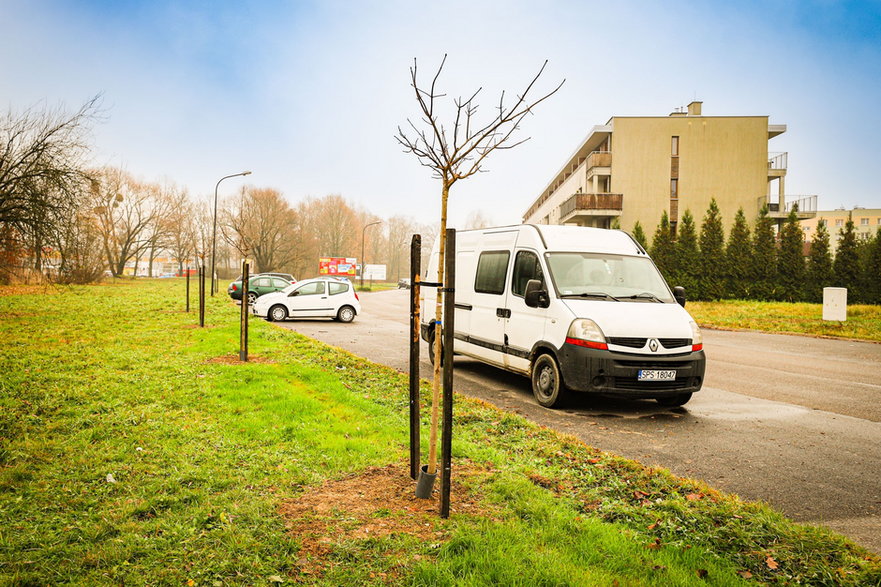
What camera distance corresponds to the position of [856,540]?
360cm

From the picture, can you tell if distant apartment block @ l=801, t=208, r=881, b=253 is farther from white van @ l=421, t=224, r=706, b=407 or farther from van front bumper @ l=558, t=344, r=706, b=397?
van front bumper @ l=558, t=344, r=706, b=397

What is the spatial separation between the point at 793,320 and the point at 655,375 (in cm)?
1919

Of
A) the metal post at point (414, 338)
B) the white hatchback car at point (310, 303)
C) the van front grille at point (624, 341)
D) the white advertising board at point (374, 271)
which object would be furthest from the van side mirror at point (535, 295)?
the white advertising board at point (374, 271)

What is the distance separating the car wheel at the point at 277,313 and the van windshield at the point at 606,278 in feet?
48.1

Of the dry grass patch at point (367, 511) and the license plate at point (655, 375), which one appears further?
the license plate at point (655, 375)

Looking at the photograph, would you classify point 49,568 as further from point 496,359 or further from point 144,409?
point 496,359

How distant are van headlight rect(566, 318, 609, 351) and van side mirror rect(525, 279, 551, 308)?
0.65m

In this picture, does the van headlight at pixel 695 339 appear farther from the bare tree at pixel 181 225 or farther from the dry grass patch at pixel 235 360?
the bare tree at pixel 181 225

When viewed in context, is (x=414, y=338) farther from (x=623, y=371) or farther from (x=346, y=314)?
(x=346, y=314)

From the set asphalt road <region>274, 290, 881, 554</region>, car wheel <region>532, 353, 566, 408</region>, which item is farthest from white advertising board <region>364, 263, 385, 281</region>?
car wheel <region>532, 353, 566, 408</region>

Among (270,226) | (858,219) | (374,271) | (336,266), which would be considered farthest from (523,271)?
(858,219)

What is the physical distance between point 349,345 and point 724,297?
31972mm

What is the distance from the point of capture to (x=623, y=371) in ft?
22.1

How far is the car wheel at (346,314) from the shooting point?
2128 cm
